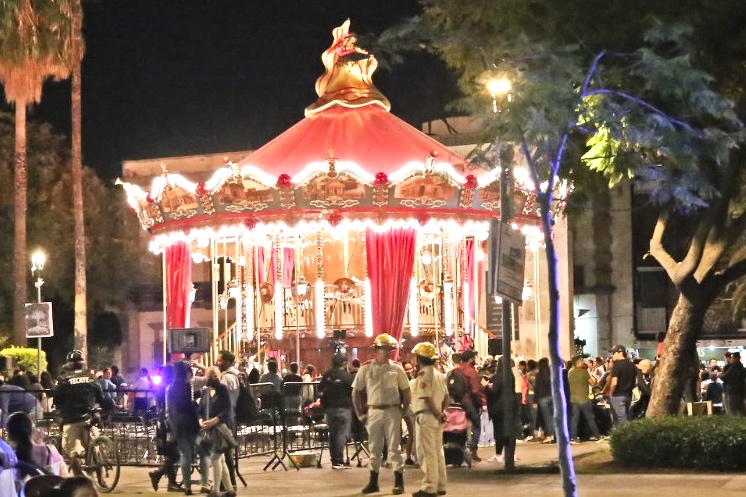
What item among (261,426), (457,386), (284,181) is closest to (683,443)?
(457,386)

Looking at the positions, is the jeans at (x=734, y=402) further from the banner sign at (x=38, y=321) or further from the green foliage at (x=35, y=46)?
the green foliage at (x=35, y=46)

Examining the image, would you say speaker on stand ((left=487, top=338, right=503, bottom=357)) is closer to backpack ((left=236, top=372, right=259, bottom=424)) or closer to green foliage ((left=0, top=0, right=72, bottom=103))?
green foliage ((left=0, top=0, right=72, bottom=103))

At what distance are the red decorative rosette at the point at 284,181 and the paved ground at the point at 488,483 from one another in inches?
252

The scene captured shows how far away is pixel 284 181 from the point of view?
22672 millimetres

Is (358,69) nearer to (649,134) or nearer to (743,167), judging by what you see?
(743,167)

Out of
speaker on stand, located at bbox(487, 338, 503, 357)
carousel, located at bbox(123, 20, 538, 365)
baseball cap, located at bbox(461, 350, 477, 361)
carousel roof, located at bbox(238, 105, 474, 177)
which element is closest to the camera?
baseball cap, located at bbox(461, 350, 477, 361)

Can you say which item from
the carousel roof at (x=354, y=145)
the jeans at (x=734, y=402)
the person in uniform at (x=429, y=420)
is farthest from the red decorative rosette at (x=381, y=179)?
the person in uniform at (x=429, y=420)

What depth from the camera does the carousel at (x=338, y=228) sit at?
2278 cm

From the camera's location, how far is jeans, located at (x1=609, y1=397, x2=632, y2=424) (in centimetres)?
2128

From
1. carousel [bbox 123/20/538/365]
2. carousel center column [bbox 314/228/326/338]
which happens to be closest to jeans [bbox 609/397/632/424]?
carousel [bbox 123/20/538/365]

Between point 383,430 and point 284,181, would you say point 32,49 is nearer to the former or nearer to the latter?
point 284,181

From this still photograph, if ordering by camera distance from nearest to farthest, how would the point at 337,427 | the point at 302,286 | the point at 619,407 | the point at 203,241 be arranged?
1. the point at 337,427
2. the point at 619,407
3. the point at 302,286
4. the point at 203,241

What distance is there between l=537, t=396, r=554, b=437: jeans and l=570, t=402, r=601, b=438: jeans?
35cm

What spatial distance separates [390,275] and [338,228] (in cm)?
190
